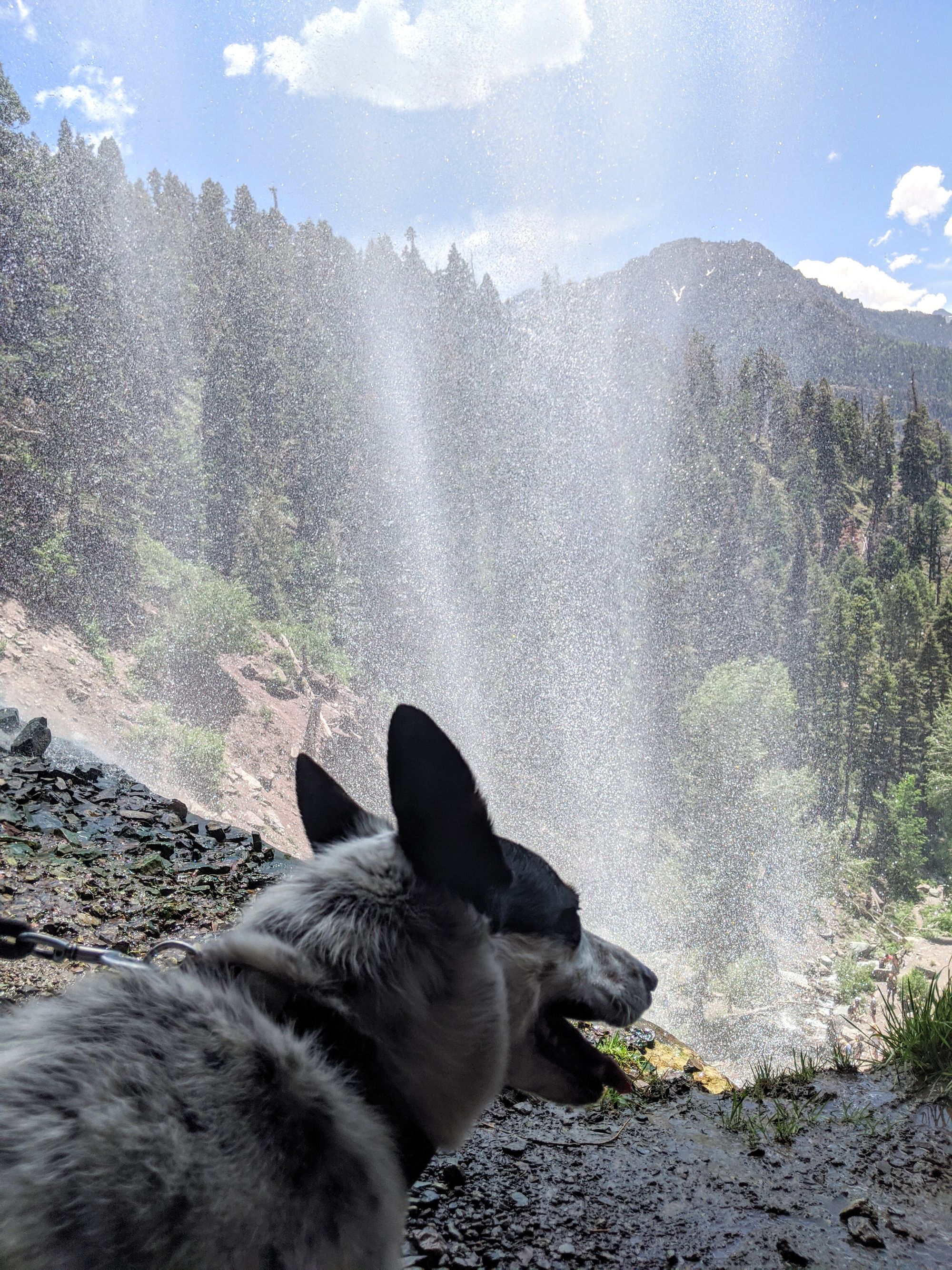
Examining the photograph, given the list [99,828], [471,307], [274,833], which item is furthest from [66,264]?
[99,828]

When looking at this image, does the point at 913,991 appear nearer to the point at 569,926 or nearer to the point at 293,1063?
the point at 569,926

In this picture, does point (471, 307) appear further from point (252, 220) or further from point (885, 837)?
point (885, 837)

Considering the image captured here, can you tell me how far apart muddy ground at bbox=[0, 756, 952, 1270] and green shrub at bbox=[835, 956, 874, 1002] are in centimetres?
2987

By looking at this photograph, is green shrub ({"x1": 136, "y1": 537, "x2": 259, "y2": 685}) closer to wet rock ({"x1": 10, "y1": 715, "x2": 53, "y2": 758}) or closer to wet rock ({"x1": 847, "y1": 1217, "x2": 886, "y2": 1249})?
wet rock ({"x1": 10, "y1": 715, "x2": 53, "y2": 758})

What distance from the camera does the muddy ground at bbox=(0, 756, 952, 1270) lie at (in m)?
2.36

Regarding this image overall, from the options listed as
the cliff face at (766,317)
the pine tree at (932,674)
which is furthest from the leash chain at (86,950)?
the cliff face at (766,317)

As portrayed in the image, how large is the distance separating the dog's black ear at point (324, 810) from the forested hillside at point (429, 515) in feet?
90.8

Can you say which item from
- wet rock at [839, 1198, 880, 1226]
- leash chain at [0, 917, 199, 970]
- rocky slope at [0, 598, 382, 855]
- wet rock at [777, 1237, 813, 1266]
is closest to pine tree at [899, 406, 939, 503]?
rocky slope at [0, 598, 382, 855]

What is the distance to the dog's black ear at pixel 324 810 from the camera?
1.83 meters

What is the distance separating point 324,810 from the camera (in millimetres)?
1831

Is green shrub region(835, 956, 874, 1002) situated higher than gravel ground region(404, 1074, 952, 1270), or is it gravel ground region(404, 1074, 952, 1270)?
gravel ground region(404, 1074, 952, 1270)

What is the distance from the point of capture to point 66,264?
3294cm

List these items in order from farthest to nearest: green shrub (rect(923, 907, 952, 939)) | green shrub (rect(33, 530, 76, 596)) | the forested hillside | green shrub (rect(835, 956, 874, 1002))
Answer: green shrub (rect(923, 907, 952, 939)) < the forested hillside < green shrub (rect(835, 956, 874, 1002)) < green shrub (rect(33, 530, 76, 596))

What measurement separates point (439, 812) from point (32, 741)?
27.6ft
